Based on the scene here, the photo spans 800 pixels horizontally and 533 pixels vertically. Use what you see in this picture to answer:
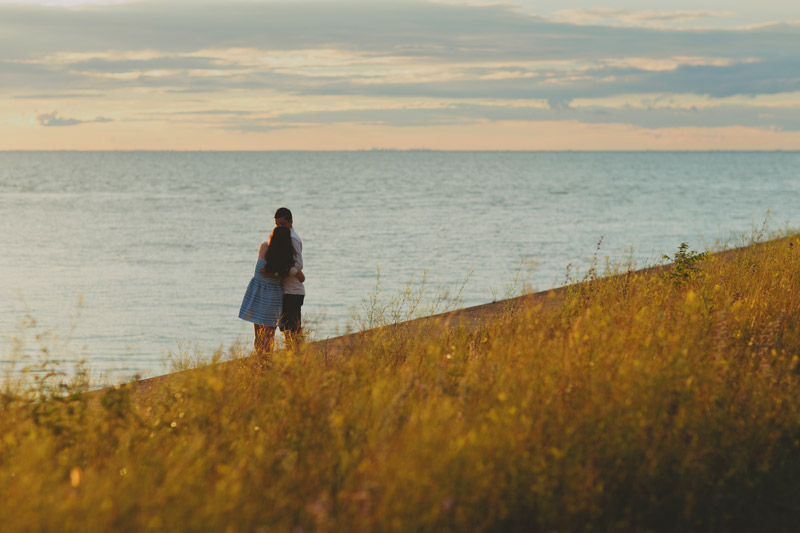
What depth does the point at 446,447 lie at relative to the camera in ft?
12.5

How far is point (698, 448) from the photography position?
440cm

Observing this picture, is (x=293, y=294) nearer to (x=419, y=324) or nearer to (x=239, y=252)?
(x=419, y=324)

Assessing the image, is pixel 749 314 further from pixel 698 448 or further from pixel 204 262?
pixel 204 262

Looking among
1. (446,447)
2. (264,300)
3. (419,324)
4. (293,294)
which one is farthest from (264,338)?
(446,447)

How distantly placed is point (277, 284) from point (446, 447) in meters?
5.99

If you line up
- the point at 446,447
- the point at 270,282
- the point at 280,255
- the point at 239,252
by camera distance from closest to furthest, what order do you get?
the point at 446,447, the point at 280,255, the point at 270,282, the point at 239,252

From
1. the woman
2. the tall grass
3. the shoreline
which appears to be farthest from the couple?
the tall grass

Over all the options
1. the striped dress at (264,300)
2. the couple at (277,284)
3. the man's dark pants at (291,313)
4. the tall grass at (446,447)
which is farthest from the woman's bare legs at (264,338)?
the tall grass at (446,447)

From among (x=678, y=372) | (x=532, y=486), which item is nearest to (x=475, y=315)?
(x=678, y=372)

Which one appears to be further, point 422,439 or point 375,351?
point 375,351

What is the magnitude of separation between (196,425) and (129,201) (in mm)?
54621

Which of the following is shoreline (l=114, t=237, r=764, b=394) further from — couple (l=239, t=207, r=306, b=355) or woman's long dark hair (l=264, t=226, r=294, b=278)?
woman's long dark hair (l=264, t=226, r=294, b=278)

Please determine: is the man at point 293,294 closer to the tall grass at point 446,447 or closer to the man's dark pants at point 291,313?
the man's dark pants at point 291,313

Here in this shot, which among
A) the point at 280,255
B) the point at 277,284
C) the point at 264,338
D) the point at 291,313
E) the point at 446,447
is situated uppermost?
the point at 280,255
